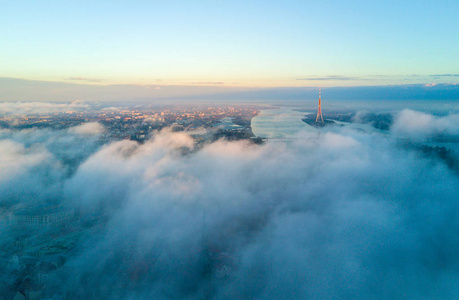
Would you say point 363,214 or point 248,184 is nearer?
point 363,214

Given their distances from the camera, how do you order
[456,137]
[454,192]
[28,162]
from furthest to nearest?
[456,137], [28,162], [454,192]

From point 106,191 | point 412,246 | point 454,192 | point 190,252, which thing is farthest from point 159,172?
point 454,192

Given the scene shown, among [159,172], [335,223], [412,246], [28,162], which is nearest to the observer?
[412,246]

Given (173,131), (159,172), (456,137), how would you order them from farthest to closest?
(173,131) < (456,137) < (159,172)

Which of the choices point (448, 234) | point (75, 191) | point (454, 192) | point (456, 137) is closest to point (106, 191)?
point (75, 191)

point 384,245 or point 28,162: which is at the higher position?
point 28,162

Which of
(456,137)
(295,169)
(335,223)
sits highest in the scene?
(456,137)

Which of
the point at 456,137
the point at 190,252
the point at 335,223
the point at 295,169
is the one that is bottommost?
the point at 190,252

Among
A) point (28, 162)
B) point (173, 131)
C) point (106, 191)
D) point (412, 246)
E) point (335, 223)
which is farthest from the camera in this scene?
point (173, 131)

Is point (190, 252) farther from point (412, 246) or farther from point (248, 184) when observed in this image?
point (412, 246)

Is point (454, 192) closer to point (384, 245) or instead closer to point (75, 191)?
point (384, 245)
